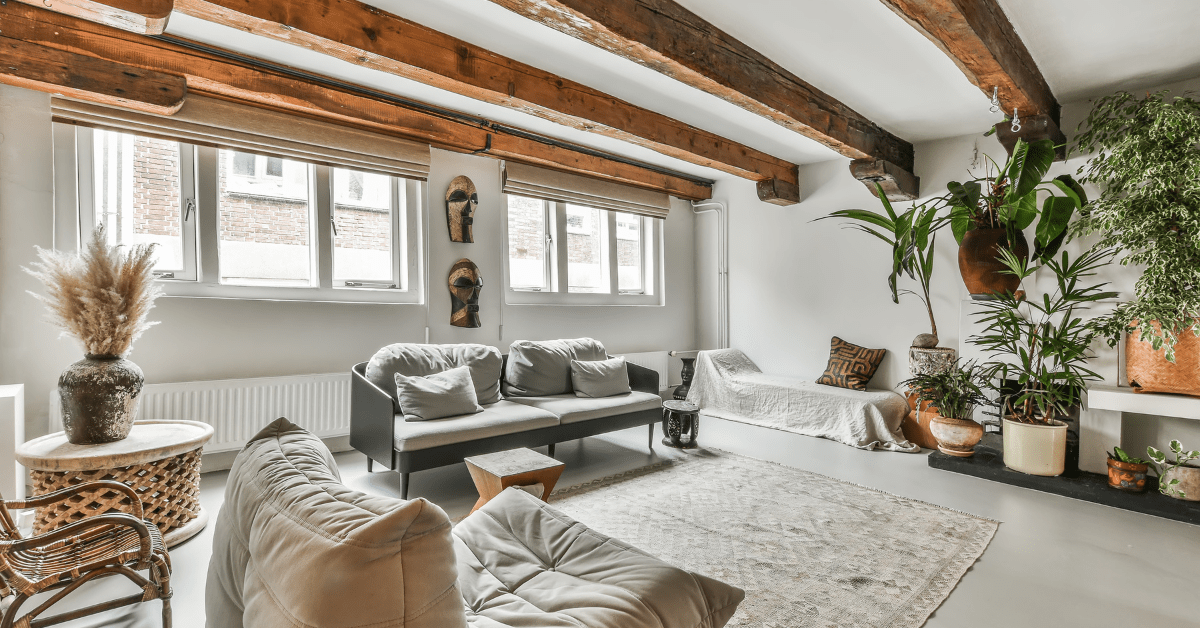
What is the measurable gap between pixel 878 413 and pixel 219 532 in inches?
181

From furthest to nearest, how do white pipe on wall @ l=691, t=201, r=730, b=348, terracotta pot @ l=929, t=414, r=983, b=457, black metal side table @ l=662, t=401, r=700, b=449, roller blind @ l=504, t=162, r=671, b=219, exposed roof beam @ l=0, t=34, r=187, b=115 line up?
1. white pipe on wall @ l=691, t=201, r=730, b=348
2. roller blind @ l=504, t=162, r=671, b=219
3. black metal side table @ l=662, t=401, r=700, b=449
4. terracotta pot @ l=929, t=414, r=983, b=457
5. exposed roof beam @ l=0, t=34, r=187, b=115

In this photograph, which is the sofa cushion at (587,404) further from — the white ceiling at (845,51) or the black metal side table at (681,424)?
the white ceiling at (845,51)

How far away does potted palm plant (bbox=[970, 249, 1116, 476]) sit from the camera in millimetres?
3475

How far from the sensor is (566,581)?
1318mm

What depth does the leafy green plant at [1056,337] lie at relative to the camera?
3.47 meters

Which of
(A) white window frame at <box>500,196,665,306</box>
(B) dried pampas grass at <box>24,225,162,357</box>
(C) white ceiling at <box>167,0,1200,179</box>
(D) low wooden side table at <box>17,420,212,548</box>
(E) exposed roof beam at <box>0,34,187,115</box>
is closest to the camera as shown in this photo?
(D) low wooden side table at <box>17,420,212,548</box>

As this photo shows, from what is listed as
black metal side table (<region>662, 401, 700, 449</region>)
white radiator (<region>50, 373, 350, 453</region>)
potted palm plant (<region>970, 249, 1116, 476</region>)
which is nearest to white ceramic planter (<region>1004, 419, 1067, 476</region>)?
potted palm plant (<region>970, 249, 1116, 476</region>)

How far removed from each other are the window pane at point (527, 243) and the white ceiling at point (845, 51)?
1033 mm

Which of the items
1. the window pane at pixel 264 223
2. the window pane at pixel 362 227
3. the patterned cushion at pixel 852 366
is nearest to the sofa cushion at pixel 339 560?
the window pane at pixel 264 223

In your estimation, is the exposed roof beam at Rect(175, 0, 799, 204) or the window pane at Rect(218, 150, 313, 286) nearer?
the exposed roof beam at Rect(175, 0, 799, 204)

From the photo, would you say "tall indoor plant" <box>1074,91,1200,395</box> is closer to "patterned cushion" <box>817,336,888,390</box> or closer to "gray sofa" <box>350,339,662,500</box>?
"patterned cushion" <box>817,336,888,390</box>

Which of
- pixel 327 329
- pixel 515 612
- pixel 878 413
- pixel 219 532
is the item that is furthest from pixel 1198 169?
pixel 327 329

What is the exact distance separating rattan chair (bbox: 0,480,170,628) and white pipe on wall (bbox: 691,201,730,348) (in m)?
5.61

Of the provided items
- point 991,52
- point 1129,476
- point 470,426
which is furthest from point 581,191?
point 1129,476
